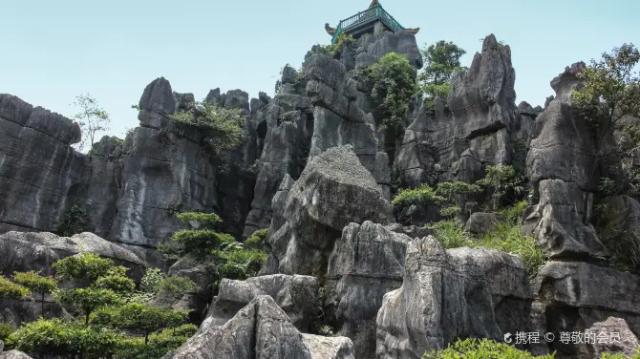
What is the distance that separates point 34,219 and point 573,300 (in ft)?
68.2

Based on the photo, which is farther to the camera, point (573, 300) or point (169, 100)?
point (169, 100)

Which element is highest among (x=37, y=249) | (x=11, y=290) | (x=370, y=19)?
(x=370, y=19)

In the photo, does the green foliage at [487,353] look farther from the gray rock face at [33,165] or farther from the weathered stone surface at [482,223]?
the gray rock face at [33,165]

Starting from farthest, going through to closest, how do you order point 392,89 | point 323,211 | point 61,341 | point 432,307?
point 392,89 < point 323,211 < point 61,341 < point 432,307

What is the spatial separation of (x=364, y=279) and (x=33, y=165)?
18.0 meters

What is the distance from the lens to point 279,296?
38.0 feet

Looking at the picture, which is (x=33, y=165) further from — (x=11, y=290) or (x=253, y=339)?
(x=253, y=339)

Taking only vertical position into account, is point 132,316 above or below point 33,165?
below

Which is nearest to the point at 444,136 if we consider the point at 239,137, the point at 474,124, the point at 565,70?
the point at 474,124

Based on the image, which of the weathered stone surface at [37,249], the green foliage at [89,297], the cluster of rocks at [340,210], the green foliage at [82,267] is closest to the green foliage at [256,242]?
the cluster of rocks at [340,210]

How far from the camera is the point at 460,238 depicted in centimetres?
1655

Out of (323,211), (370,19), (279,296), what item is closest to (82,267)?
(279,296)

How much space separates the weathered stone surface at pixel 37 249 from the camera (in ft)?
44.1

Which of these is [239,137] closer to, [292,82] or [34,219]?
[292,82]
